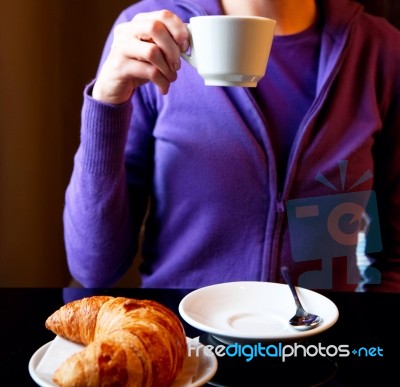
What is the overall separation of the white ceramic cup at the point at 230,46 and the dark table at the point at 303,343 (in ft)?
0.93

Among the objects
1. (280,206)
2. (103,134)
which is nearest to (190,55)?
(103,134)

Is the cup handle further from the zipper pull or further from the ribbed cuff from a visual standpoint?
the zipper pull

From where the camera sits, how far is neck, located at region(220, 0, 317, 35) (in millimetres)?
994

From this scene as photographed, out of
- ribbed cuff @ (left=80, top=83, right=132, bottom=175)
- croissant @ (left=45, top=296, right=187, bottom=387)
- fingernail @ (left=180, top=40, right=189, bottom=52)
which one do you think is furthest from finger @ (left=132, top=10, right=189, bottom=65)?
croissant @ (left=45, top=296, right=187, bottom=387)

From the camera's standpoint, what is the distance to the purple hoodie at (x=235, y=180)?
3.13 ft

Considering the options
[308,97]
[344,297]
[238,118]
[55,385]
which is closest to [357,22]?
[308,97]

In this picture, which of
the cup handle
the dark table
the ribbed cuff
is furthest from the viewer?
the ribbed cuff

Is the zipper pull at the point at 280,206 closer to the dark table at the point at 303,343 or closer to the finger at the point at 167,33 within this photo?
the dark table at the point at 303,343

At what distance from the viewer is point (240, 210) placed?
973mm

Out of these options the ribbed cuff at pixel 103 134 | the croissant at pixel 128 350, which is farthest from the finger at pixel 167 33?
the croissant at pixel 128 350

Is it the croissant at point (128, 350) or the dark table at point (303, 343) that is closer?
the croissant at point (128, 350)

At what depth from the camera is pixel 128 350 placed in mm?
476

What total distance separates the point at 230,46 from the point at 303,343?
12.6 inches

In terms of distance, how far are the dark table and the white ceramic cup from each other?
284 millimetres
